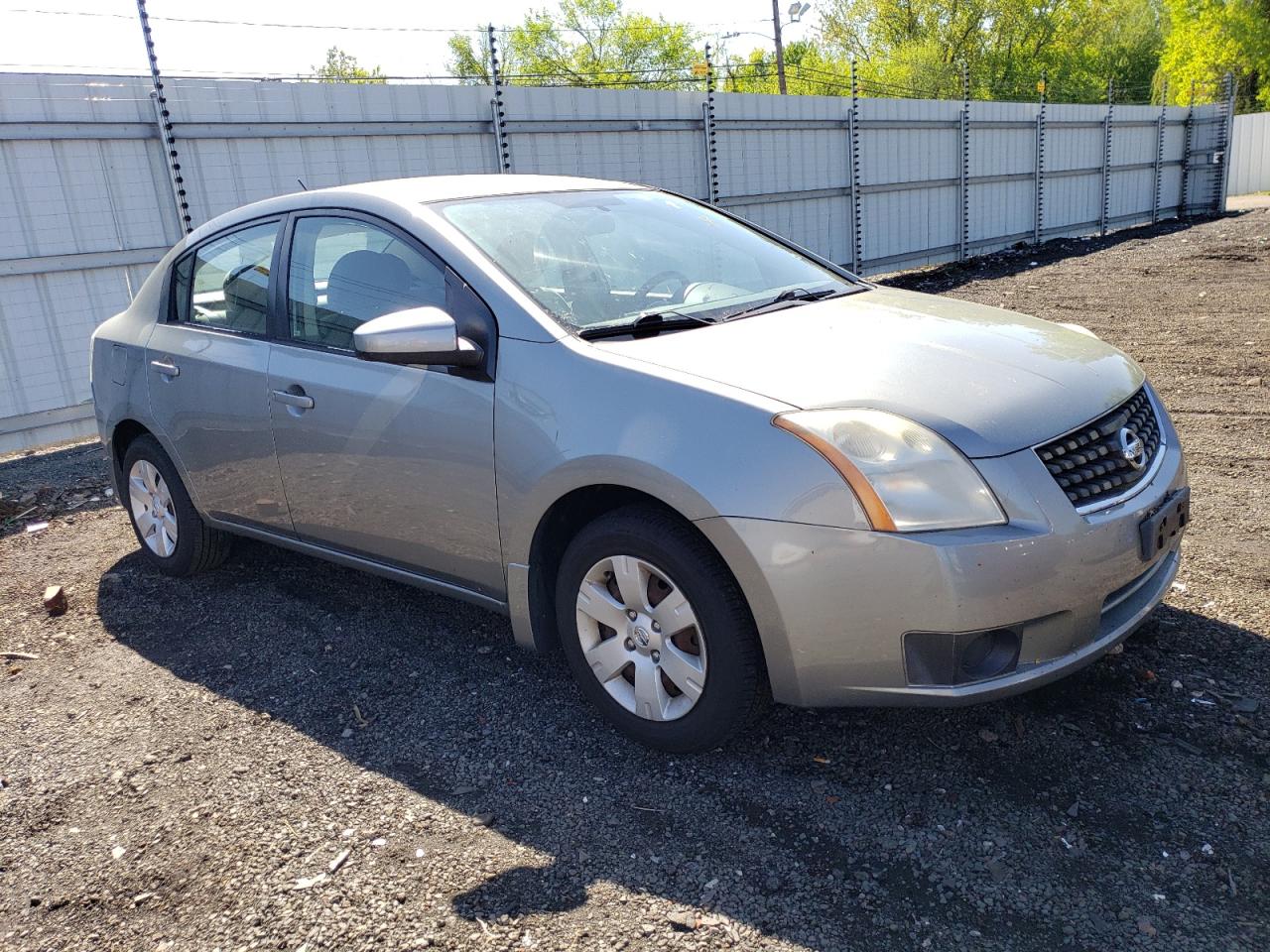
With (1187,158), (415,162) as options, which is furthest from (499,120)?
(1187,158)

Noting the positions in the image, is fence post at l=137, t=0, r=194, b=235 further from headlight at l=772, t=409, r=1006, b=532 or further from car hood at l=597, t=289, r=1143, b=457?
headlight at l=772, t=409, r=1006, b=532

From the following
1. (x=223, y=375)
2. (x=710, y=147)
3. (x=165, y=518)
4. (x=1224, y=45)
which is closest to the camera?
(x=223, y=375)

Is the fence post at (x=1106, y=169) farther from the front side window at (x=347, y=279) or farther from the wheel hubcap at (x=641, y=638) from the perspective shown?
the wheel hubcap at (x=641, y=638)

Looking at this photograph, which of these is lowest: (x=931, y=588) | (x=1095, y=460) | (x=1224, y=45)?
(x=931, y=588)

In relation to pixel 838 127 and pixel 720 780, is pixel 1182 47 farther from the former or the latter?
pixel 720 780

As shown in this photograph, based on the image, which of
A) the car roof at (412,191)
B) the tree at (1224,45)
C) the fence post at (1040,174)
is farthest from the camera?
the tree at (1224,45)

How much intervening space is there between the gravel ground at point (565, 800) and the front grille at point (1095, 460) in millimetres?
758

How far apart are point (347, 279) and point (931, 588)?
2.38 m

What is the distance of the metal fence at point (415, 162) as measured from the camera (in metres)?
8.02

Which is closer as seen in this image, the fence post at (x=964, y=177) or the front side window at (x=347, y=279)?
the front side window at (x=347, y=279)

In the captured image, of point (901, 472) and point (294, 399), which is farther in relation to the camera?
point (294, 399)

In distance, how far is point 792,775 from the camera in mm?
3006

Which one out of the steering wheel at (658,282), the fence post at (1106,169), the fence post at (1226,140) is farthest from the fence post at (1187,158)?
the steering wheel at (658,282)

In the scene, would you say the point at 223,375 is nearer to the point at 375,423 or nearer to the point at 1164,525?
the point at 375,423
